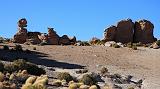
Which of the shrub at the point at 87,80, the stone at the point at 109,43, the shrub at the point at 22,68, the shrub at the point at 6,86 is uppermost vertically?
the stone at the point at 109,43

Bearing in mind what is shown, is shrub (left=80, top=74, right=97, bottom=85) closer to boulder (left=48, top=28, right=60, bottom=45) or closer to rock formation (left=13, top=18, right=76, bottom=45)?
rock formation (left=13, top=18, right=76, bottom=45)

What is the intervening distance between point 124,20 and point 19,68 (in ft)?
178

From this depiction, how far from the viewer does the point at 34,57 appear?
62.2 meters

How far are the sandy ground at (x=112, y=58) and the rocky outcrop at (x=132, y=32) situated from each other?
9.55 m

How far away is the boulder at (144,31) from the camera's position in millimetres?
88562

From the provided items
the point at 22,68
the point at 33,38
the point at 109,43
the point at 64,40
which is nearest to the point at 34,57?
the point at 33,38

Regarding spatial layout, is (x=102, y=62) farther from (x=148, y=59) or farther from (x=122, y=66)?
(x=148, y=59)

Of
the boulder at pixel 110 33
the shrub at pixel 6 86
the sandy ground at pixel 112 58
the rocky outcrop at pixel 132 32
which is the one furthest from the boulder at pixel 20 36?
the shrub at pixel 6 86

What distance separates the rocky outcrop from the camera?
8794 centimetres

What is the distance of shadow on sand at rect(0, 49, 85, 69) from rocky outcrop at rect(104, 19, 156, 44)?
23.7 metres

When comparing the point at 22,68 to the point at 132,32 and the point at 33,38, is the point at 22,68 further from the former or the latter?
the point at 132,32

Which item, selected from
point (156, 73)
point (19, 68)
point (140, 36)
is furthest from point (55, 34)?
point (19, 68)

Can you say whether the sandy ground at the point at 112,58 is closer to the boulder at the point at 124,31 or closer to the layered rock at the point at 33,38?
the layered rock at the point at 33,38

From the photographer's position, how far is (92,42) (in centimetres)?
8888
